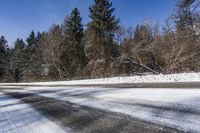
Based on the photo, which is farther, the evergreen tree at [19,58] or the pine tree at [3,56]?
the pine tree at [3,56]

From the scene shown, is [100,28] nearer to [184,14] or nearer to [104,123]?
[184,14]

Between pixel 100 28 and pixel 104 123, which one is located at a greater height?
pixel 100 28

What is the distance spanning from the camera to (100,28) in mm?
44906

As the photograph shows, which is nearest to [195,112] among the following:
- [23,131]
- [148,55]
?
[23,131]

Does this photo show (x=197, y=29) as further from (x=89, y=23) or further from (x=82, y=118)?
(x=82, y=118)

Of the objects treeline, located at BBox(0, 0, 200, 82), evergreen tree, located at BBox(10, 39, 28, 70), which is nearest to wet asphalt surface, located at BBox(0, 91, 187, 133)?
treeline, located at BBox(0, 0, 200, 82)

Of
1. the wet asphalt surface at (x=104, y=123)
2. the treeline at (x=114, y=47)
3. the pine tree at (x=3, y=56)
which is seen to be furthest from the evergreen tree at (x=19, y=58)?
the wet asphalt surface at (x=104, y=123)

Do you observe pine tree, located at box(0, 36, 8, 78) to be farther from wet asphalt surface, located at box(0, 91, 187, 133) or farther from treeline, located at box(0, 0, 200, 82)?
wet asphalt surface, located at box(0, 91, 187, 133)

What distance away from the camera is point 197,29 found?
111ft

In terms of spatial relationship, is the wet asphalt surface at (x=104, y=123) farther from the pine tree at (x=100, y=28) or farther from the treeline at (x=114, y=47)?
the pine tree at (x=100, y=28)

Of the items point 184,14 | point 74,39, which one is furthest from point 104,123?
point 74,39

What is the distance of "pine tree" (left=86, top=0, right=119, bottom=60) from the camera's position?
4469 centimetres

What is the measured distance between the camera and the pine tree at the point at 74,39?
5553 cm

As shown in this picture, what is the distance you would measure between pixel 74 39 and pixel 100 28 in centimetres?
1200
